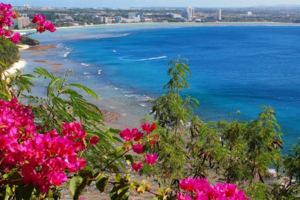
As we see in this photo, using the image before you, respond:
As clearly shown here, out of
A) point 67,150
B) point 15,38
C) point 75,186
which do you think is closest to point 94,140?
point 75,186

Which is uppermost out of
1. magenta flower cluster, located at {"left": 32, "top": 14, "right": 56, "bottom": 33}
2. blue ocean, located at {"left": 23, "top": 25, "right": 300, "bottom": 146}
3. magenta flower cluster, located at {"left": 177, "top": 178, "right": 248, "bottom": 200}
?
magenta flower cluster, located at {"left": 32, "top": 14, "right": 56, "bottom": 33}

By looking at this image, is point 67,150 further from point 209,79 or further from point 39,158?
point 209,79

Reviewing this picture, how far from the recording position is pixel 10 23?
3832mm

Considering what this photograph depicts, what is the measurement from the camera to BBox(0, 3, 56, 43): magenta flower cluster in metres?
3.70

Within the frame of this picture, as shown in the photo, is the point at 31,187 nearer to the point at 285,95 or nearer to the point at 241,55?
the point at 285,95

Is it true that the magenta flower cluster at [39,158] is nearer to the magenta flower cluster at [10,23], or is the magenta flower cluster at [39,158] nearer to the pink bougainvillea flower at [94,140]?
the pink bougainvillea flower at [94,140]

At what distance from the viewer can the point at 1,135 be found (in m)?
1.70

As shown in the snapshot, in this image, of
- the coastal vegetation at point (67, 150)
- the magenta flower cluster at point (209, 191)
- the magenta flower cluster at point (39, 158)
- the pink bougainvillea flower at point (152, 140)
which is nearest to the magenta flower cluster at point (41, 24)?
the coastal vegetation at point (67, 150)

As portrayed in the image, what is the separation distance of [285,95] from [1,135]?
38.7 m

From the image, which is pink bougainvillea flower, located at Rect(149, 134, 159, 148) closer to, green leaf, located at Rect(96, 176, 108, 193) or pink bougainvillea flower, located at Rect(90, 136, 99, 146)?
pink bougainvillea flower, located at Rect(90, 136, 99, 146)

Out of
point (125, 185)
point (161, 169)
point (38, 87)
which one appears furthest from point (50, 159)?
point (38, 87)

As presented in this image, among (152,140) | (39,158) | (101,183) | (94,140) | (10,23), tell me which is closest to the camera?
(39,158)

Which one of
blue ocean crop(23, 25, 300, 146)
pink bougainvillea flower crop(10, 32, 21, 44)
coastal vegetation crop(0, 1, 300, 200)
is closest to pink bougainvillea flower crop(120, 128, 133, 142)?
coastal vegetation crop(0, 1, 300, 200)

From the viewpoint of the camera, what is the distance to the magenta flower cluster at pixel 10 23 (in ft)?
12.1
